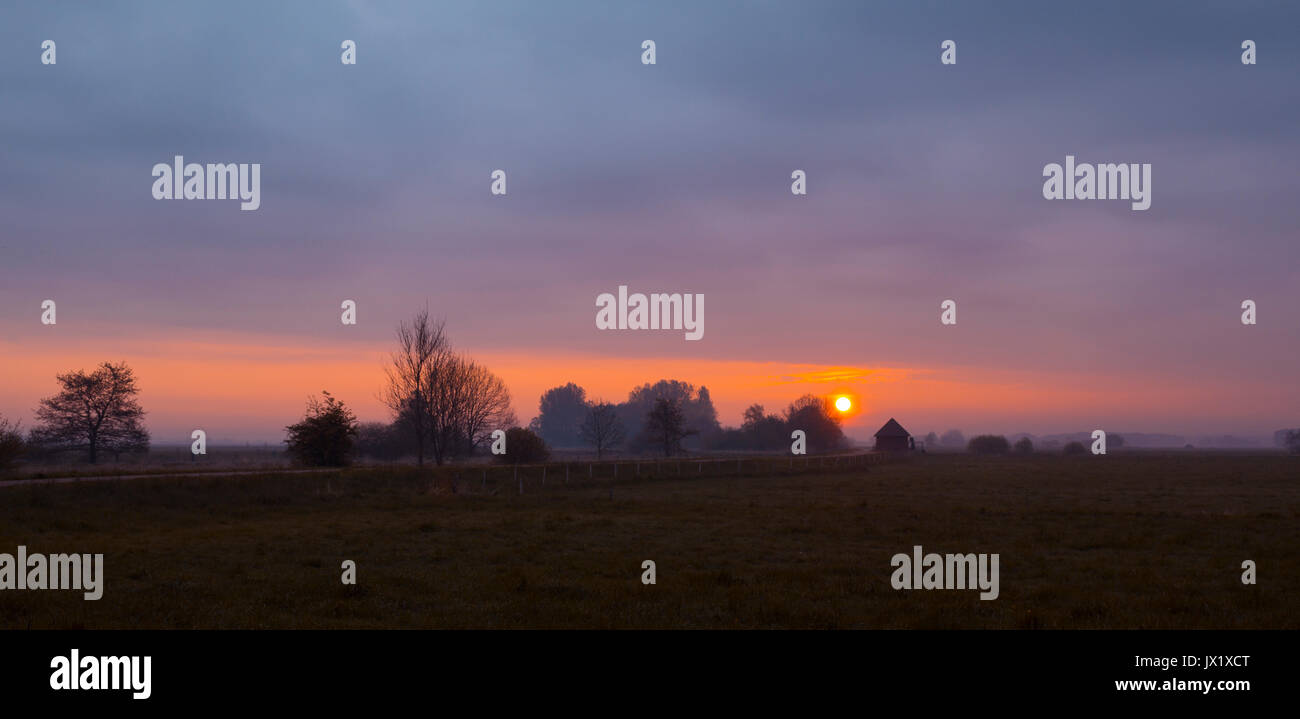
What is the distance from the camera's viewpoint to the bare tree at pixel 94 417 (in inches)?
3004

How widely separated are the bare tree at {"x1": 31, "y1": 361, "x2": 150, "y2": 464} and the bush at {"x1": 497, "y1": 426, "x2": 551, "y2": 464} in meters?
37.7

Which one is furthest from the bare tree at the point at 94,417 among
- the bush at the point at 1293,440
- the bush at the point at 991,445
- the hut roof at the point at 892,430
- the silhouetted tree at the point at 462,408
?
the bush at the point at 1293,440

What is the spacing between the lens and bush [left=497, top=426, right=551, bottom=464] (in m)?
72.2

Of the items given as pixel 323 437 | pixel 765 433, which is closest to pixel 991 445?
pixel 765 433

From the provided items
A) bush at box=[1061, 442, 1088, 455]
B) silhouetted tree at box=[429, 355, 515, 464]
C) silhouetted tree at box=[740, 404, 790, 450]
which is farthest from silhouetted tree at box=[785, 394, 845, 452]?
silhouetted tree at box=[429, 355, 515, 464]

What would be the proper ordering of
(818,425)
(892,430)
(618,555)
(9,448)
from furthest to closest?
1. (818,425)
2. (892,430)
3. (9,448)
4. (618,555)

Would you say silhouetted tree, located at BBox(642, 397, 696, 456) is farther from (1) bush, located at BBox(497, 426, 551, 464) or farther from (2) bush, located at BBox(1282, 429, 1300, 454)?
(2) bush, located at BBox(1282, 429, 1300, 454)

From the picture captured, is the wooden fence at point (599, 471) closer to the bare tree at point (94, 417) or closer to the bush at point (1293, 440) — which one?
the bare tree at point (94, 417)

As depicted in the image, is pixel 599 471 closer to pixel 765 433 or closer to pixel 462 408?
pixel 462 408

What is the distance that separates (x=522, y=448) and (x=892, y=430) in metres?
74.8

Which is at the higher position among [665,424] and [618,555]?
[665,424]

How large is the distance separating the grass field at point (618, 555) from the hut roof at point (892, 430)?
281 feet

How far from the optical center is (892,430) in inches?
5054

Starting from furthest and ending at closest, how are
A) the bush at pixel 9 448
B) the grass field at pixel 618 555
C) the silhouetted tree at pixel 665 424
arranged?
the silhouetted tree at pixel 665 424, the bush at pixel 9 448, the grass field at pixel 618 555
